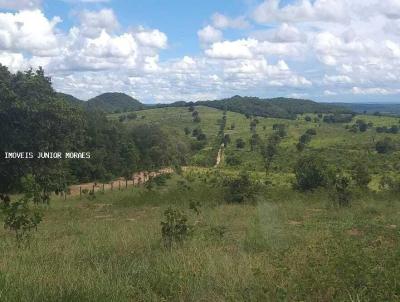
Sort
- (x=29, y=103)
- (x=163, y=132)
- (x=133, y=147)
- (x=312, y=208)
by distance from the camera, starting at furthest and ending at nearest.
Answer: (x=163, y=132)
(x=133, y=147)
(x=29, y=103)
(x=312, y=208)

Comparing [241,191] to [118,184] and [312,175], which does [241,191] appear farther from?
[118,184]

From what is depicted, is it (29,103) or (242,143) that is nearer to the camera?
(29,103)

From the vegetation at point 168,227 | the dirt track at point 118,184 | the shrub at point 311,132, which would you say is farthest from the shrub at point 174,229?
the shrub at point 311,132

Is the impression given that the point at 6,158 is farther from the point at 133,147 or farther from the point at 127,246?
the point at 133,147

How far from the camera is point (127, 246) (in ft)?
29.0

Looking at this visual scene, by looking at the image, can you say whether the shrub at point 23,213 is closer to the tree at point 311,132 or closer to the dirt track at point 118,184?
the dirt track at point 118,184

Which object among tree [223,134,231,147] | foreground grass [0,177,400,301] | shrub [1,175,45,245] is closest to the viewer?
foreground grass [0,177,400,301]

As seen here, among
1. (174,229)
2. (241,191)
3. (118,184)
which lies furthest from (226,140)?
(174,229)

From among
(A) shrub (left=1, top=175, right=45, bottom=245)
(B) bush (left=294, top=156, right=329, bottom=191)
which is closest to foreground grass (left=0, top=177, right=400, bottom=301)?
(A) shrub (left=1, top=175, right=45, bottom=245)

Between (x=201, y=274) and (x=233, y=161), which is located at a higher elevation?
(x=201, y=274)

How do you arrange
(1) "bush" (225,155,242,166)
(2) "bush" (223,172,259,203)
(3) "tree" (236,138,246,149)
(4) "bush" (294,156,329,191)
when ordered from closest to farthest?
1. (2) "bush" (223,172,259,203)
2. (4) "bush" (294,156,329,191)
3. (1) "bush" (225,155,242,166)
4. (3) "tree" (236,138,246,149)

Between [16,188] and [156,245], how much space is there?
23194 mm

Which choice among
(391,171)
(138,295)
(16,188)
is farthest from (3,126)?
(391,171)

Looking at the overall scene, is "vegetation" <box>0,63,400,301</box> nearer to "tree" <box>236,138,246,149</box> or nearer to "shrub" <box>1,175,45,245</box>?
"shrub" <box>1,175,45,245</box>
